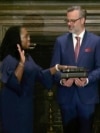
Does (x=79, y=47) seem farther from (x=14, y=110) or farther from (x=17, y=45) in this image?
(x=14, y=110)

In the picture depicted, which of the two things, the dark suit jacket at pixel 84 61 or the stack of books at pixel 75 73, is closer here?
the stack of books at pixel 75 73

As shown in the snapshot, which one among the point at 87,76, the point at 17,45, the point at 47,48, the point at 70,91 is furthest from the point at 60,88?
the point at 47,48

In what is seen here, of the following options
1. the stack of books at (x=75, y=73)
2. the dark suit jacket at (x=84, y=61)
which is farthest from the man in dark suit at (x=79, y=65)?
the stack of books at (x=75, y=73)

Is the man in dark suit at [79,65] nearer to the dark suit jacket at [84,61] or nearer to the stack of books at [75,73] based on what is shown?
the dark suit jacket at [84,61]

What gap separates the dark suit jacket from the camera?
2.88 meters

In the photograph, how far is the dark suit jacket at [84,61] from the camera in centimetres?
288

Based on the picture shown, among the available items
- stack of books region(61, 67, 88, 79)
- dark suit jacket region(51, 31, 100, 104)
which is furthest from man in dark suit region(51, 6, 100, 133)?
stack of books region(61, 67, 88, 79)

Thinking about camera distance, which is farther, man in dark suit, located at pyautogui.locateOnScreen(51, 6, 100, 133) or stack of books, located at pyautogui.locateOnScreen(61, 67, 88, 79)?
man in dark suit, located at pyautogui.locateOnScreen(51, 6, 100, 133)

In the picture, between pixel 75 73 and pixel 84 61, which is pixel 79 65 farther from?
pixel 75 73

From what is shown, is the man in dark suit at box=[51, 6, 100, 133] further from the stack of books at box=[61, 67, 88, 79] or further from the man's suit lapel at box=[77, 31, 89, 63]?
the stack of books at box=[61, 67, 88, 79]

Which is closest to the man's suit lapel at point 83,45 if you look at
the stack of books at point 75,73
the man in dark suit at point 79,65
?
the man in dark suit at point 79,65

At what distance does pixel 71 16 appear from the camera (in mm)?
2869

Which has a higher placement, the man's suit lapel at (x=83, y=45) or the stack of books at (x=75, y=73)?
the man's suit lapel at (x=83, y=45)

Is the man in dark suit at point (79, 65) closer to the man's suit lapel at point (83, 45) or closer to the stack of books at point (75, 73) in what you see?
the man's suit lapel at point (83, 45)
